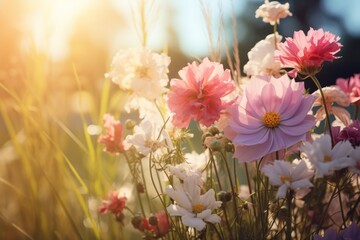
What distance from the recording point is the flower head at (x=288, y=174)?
584 millimetres

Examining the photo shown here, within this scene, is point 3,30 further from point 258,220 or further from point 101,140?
point 258,220

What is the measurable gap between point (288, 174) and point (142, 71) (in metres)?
0.31

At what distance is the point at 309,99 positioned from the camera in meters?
0.67

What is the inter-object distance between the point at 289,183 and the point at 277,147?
7cm

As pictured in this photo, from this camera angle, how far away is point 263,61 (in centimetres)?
85

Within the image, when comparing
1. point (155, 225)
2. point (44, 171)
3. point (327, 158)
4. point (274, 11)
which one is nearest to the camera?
point (327, 158)

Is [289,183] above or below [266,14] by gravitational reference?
below

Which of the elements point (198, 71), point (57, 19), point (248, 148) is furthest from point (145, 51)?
point (57, 19)

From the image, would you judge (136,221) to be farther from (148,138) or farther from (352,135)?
(352,135)

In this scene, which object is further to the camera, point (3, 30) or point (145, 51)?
point (3, 30)

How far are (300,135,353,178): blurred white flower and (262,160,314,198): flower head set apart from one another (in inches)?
0.7

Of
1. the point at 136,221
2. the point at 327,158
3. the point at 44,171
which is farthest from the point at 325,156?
the point at 44,171

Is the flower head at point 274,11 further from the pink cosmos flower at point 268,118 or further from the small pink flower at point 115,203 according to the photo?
the small pink flower at point 115,203

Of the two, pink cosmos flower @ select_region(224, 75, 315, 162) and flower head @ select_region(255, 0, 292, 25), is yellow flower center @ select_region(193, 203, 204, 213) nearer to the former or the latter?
pink cosmos flower @ select_region(224, 75, 315, 162)
